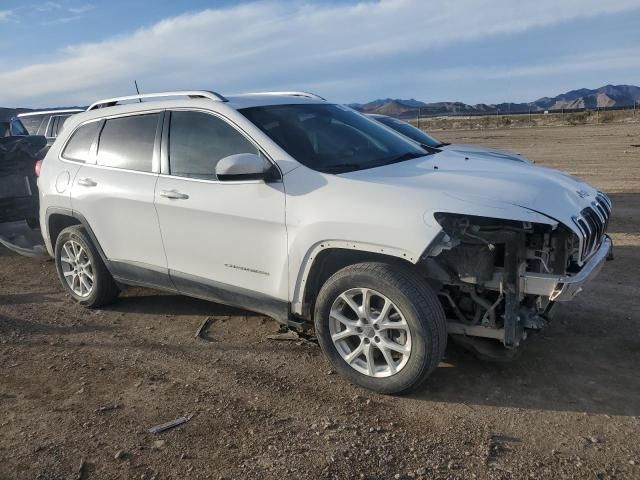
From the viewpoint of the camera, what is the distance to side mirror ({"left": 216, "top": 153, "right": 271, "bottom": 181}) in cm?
395

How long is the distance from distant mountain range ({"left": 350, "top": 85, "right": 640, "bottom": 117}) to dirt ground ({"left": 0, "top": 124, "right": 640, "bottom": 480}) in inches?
3925

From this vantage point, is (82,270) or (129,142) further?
(82,270)

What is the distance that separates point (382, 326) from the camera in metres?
3.76

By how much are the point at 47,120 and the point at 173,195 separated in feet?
34.1

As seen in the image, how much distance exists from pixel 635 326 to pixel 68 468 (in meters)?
4.21

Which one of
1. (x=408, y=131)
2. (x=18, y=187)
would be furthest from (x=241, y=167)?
(x=408, y=131)

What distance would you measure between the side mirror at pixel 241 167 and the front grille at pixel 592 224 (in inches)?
79.3

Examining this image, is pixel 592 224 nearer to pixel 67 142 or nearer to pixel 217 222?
pixel 217 222

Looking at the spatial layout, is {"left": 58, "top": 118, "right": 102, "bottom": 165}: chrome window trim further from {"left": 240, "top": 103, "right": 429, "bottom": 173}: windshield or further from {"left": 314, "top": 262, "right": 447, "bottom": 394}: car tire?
{"left": 314, "top": 262, "right": 447, "bottom": 394}: car tire

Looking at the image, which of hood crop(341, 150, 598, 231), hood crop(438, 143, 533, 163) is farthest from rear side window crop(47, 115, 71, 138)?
hood crop(341, 150, 598, 231)

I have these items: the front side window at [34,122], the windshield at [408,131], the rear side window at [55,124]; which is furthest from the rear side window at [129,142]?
the front side window at [34,122]

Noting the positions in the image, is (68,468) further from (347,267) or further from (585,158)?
(585,158)

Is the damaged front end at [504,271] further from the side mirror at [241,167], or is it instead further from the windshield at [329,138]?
the side mirror at [241,167]

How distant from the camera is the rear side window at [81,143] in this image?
219 inches
